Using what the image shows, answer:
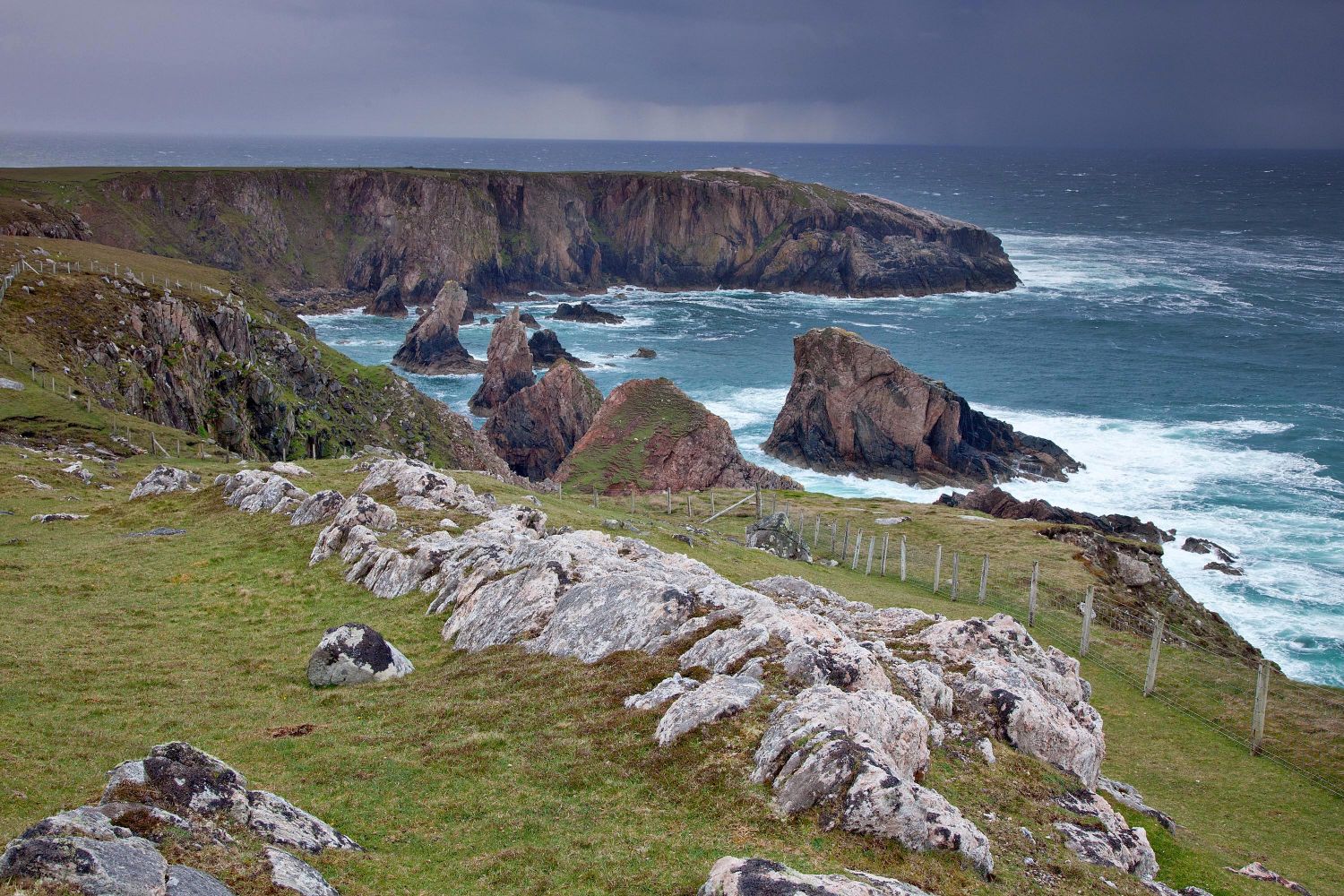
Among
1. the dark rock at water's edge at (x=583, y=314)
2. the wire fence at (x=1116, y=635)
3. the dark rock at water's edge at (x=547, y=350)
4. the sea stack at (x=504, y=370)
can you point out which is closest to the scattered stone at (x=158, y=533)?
the wire fence at (x=1116, y=635)

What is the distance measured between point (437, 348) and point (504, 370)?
27.3 metres

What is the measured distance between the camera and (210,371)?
6831 cm

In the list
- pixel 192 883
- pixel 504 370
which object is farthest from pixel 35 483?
pixel 504 370

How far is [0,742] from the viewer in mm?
17484

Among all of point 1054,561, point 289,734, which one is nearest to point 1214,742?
point 1054,561

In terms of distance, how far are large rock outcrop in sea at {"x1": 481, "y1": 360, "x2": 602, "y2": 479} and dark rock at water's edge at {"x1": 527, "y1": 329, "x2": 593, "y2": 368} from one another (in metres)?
36.5

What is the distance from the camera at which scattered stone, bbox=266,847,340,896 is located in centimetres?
1180

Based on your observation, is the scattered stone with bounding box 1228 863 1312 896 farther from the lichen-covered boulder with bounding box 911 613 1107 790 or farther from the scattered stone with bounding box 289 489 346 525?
the scattered stone with bounding box 289 489 346 525

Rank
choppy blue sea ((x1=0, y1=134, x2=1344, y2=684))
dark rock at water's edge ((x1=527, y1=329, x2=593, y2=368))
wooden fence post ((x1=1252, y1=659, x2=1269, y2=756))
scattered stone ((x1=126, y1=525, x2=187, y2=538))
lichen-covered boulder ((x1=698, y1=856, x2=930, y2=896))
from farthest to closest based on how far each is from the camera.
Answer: dark rock at water's edge ((x1=527, y1=329, x2=593, y2=368)) → choppy blue sea ((x1=0, y1=134, x2=1344, y2=684)) → scattered stone ((x1=126, y1=525, x2=187, y2=538)) → wooden fence post ((x1=1252, y1=659, x2=1269, y2=756)) → lichen-covered boulder ((x1=698, y1=856, x2=930, y2=896))

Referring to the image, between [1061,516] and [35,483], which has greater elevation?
[35,483]

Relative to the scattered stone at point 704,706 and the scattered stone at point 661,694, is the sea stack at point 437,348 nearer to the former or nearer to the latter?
the scattered stone at point 661,694

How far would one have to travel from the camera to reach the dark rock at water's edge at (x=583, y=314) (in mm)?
174125

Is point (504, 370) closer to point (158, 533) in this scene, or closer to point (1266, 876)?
point (158, 533)

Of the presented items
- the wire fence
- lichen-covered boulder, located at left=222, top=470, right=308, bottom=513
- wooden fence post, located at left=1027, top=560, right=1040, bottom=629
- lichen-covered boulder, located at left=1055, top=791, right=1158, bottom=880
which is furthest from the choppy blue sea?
lichen-covered boulder, located at left=222, top=470, right=308, bottom=513
